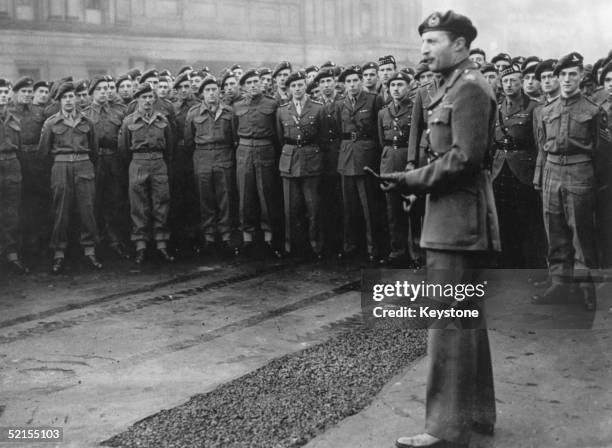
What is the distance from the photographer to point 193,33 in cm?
2311

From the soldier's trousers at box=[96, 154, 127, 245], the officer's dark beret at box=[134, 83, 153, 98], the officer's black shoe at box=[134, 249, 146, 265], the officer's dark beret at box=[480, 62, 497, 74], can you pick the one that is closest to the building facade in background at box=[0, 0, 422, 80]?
the soldier's trousers at box=[96, 154, 127, 245]

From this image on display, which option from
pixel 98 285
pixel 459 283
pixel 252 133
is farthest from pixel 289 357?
pixel 252 133

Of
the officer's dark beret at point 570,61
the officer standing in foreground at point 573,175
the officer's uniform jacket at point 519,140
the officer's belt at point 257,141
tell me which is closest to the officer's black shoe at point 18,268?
the officer's belt at point 257,141

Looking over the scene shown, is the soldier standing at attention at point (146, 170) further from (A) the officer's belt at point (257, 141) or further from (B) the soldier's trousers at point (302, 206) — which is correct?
(B) the soldier's trousers at point (302, 206)

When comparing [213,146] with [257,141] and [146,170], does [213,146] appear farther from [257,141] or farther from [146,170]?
[146,170]

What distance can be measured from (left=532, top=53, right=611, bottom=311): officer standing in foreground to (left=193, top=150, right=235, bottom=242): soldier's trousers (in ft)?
12.3

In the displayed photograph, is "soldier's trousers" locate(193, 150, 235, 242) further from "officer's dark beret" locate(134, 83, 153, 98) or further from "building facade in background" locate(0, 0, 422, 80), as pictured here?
"building facade in background" locate(0, 0, 422, 80)

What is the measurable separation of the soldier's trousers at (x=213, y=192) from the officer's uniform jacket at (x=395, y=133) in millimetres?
1859

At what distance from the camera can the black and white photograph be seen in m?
3.60

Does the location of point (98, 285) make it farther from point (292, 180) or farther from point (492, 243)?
point (492, 243)

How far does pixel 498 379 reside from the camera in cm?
457

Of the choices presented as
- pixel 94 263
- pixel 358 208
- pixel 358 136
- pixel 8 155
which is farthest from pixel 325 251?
pixel 8 155

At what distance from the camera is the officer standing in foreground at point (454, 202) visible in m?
3.42

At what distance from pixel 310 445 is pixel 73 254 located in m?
5.89
